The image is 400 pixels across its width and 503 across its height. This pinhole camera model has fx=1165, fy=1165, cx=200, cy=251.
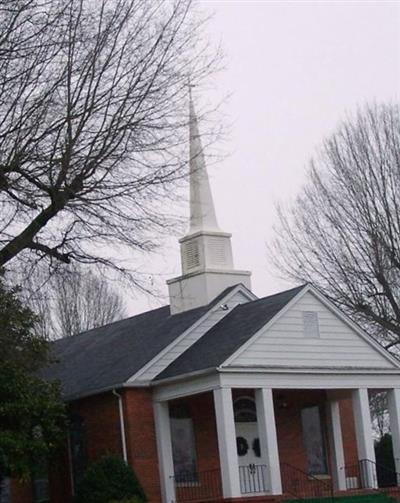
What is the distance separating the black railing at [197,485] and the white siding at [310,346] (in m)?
3.53

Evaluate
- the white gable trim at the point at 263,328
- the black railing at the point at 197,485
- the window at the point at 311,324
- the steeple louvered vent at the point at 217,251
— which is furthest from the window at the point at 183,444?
the steeple louvered vent at the point at 217,251

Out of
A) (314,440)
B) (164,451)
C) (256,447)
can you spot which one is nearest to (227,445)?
(164,451)

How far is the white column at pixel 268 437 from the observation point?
27609mm

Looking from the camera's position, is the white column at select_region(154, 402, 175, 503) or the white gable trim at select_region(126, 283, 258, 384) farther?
the white gable trim at select_region(126, 283, 258, 384)

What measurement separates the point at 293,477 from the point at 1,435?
31.8 ft

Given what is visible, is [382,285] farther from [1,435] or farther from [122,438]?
[1,435]

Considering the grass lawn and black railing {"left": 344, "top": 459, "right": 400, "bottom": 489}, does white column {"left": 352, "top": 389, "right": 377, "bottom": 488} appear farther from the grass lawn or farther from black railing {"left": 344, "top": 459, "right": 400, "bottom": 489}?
the grass lawn

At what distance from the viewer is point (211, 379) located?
28.2 metres

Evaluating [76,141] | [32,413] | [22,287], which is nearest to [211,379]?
[32,413]

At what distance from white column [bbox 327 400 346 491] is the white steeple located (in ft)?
14.0

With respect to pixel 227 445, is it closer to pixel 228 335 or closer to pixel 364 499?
pixel 228 335

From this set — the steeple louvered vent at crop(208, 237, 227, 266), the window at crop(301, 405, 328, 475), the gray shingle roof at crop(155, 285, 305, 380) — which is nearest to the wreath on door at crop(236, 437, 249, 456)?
the window at crop(301, 405, 328, 475)

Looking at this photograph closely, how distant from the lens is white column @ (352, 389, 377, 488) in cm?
3011

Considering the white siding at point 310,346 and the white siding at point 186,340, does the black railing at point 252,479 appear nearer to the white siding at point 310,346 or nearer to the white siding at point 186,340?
the white siding at point 310,346
